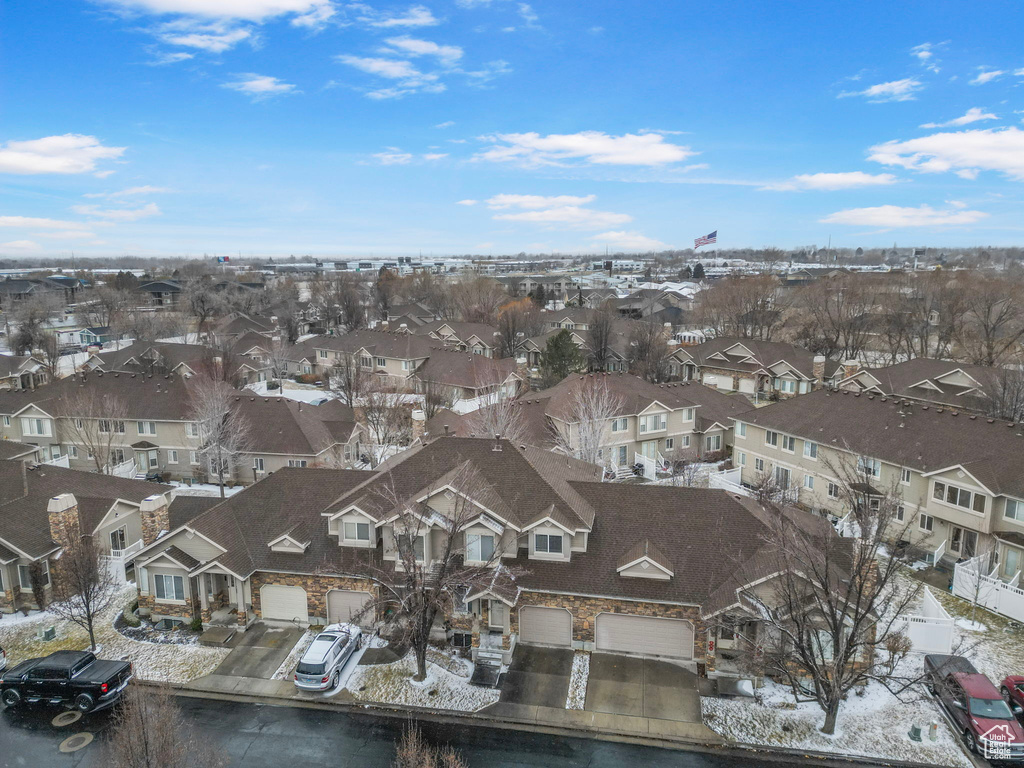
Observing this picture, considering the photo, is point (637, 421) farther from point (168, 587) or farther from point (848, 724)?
point (168, 587)

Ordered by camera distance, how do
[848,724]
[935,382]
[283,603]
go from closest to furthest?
[848,724], [283,603], [935,382]

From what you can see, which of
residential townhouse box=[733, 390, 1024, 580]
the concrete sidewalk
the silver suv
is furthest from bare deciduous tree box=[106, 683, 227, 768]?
residential townhouse box=[733, 390, 1024, 580]

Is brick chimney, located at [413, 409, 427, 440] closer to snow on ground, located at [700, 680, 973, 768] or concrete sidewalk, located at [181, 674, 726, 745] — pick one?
concrete sidewalk, located at [181, 674, 726, 745]

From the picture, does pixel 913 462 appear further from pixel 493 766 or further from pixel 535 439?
pixel 493 766

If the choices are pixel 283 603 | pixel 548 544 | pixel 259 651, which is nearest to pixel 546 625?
pixel 548 544

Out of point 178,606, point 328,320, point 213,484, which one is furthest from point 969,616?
point 328,320

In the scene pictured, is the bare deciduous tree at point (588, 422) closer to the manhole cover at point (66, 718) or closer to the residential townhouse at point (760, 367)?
the manhole cover at point (66, 718)
